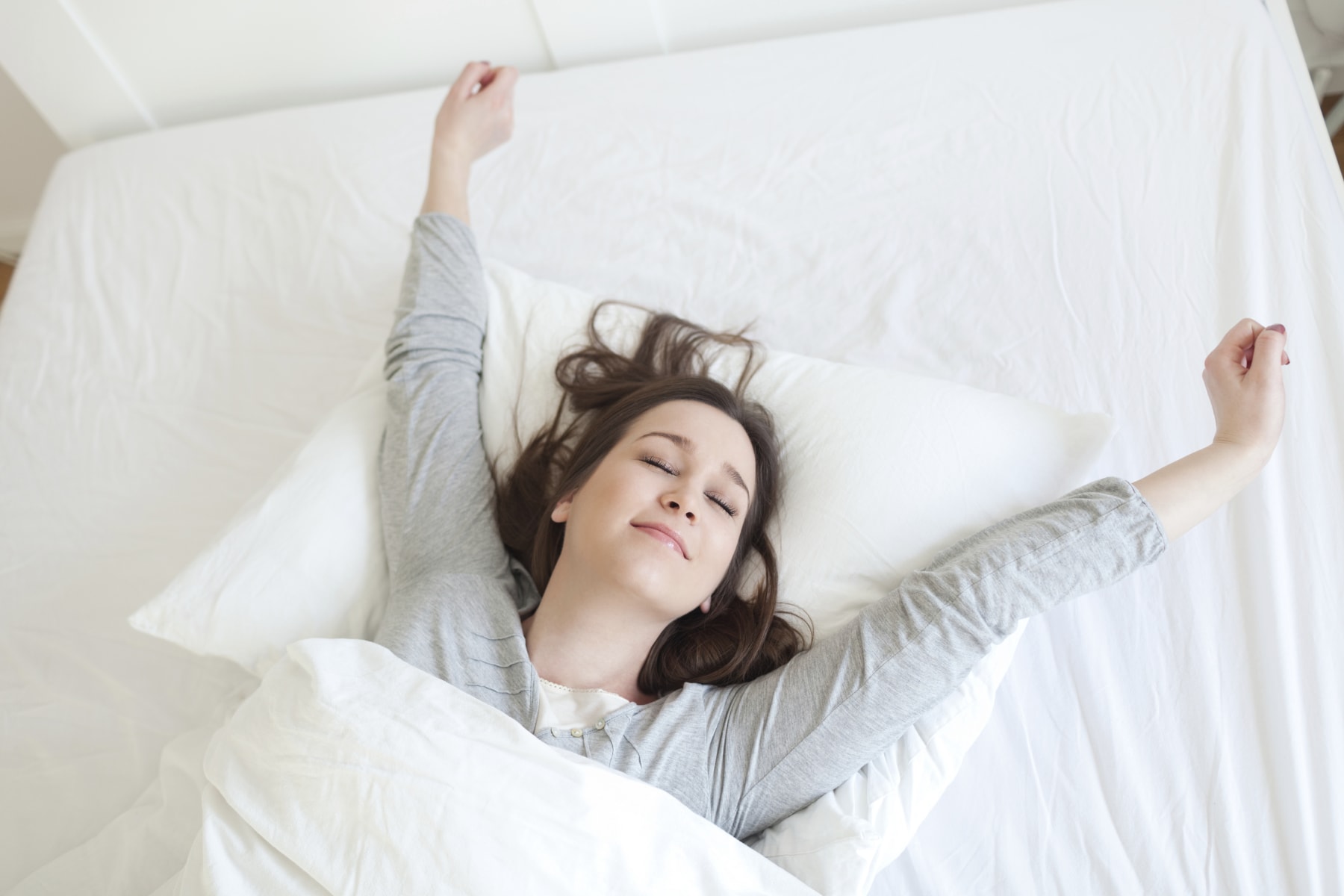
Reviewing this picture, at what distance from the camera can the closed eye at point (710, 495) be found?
40.6 inches

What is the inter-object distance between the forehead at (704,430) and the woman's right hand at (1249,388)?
53cm

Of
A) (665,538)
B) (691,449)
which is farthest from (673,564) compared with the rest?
(691,449)

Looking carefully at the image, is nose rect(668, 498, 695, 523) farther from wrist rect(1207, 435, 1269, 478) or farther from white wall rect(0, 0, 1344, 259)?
white wall rect(0, 0, 1344, 259)

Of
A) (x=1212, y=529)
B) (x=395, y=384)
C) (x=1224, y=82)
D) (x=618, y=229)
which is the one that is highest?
(x=1224, y=82)

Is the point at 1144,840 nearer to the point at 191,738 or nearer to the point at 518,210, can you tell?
the point at 191,738

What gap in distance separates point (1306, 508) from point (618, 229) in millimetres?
1001

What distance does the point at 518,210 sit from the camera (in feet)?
4.91

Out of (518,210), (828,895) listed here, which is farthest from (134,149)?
(828,895)

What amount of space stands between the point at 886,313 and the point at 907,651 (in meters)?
0.54

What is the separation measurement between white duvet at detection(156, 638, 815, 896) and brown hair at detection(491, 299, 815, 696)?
27cm

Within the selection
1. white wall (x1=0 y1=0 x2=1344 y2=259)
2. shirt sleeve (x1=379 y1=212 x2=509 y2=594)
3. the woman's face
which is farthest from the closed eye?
white wall (x1=0 y1=0 x2=1344 y2=259)

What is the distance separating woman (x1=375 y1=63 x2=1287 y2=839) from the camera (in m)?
0.92

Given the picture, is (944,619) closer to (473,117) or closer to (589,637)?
(589,637)

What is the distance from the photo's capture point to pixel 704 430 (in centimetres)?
107
